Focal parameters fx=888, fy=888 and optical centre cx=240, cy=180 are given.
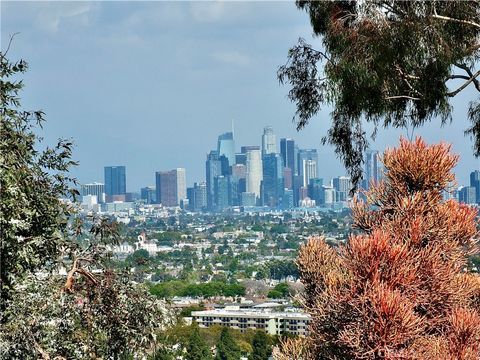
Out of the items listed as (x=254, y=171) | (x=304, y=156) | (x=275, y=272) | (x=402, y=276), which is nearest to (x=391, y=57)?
(x=402, y=276)

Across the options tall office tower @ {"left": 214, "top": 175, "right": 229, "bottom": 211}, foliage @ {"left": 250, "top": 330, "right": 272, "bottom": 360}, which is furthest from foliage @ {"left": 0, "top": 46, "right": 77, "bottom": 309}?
tall office tower @ {"left": 214, "top": 175, "right": 229, "bottom": 211}

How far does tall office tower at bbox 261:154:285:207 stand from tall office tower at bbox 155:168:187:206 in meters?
15.7

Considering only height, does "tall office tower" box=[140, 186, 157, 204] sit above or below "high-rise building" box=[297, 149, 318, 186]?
below

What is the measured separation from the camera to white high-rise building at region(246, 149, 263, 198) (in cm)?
15038

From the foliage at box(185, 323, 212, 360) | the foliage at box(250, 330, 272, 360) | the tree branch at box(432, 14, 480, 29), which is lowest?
the foliage at box(250, 330, 272, 360)

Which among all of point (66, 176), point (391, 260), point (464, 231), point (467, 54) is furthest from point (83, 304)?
point (467, 54)

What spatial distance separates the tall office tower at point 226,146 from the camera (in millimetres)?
163625

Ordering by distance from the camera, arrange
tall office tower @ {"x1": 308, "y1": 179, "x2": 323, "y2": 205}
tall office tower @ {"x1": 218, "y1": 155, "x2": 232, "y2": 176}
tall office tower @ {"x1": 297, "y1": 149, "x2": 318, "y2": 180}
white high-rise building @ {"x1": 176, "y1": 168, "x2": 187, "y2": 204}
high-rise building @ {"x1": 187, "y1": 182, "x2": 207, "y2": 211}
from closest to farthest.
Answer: tall office tower @ {"x1": 308, "y1": 179, "x2": 323, "y2": 205} < tall office tower @ {"x1": 297, "y1": 149, "x2": 318, "y2": 180} < tall office tower @ {"x1": 218, "y1": 155, "x2": 232, "y2": 176} < high-rise building @ {"x1": 187, "y1": 182, "x2": 207, "y2": 211} < white high-rise building @ {"x1": 176, "y1": 168, "x2": 187, "y2": 204}

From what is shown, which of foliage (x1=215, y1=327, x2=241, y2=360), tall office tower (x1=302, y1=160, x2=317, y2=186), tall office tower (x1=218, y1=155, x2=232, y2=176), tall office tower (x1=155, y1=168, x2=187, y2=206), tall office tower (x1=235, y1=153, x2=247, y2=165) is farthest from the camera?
tall office tower (x1=155, y1=168, x2=187, y2=206)

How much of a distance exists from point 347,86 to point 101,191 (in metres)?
143

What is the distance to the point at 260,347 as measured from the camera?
27031 millimetres

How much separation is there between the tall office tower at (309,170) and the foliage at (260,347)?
120m

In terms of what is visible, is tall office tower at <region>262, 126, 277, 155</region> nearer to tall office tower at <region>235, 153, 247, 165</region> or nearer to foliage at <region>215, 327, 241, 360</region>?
tall office tower at <region>235, 153, 247, 165</region>

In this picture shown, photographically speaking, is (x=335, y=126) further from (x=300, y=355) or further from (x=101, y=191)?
(x=101, y=191)
